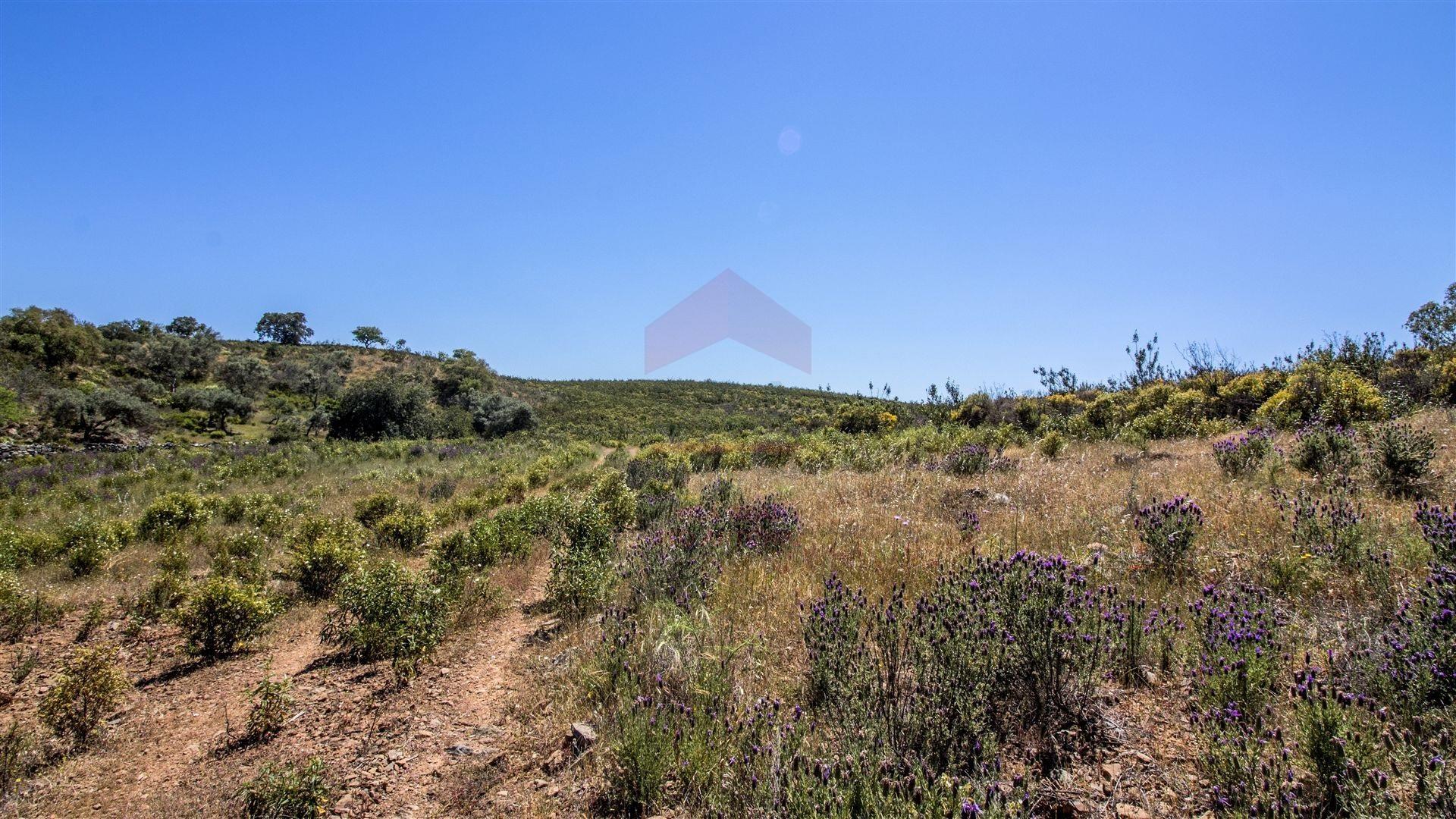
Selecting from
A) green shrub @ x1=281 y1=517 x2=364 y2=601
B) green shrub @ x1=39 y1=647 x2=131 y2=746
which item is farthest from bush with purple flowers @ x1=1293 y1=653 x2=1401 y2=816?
green shrub @ x1=281 y1=517 x2=364 y2=601

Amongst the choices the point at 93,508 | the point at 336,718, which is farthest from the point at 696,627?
the point at 93,508

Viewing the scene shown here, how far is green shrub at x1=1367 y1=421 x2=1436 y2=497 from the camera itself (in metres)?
5.43

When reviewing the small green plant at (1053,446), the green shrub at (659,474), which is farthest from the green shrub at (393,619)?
the small green plant at (1053,446)

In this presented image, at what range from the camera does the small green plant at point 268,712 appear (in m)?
3.59

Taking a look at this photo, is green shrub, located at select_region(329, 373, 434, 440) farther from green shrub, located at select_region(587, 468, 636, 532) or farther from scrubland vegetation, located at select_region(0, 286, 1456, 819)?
green shrub, located at select_region(587, 468, 636, 532)

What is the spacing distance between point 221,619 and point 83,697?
3.46 feet

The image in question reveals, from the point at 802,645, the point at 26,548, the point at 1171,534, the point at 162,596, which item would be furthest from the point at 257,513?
the point at 1171,534

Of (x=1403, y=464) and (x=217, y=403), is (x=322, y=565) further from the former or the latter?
(x=217, y=403)

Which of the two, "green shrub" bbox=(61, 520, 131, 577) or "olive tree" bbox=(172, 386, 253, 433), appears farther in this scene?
"olive tree" bbox=(172, 386, 253, 433)

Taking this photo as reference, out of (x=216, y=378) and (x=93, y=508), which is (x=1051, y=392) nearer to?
(x=93, y=508)

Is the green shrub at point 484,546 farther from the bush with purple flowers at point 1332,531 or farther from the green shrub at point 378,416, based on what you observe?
the green shrub at point 378,416

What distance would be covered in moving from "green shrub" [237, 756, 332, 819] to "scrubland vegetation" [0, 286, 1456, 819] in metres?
0.02

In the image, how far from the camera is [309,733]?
360cm

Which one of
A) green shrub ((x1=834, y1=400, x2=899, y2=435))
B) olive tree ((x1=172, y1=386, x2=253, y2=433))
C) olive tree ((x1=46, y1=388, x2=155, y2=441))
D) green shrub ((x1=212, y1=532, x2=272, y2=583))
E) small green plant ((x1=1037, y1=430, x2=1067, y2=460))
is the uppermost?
olive tree ((x1=172, y1=386, x2=253, y2=433))
